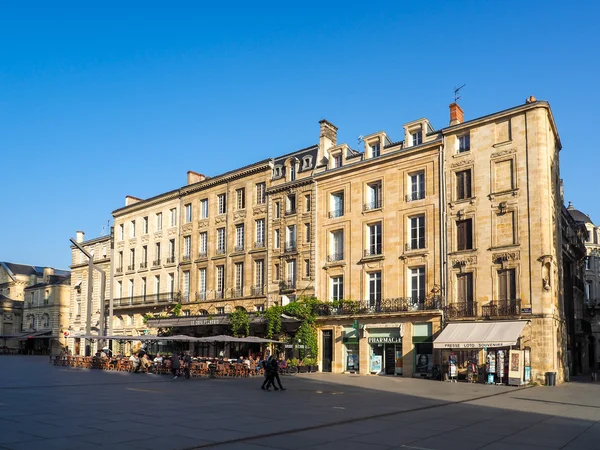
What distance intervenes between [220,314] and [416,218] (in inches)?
609

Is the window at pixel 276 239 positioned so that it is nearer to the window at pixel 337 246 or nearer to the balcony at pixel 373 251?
the window at pixel 337 246

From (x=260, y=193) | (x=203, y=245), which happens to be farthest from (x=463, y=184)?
(x=203, y=245)

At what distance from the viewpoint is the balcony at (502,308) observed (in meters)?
29.8

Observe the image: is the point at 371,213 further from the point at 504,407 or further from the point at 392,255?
the point at 504,407

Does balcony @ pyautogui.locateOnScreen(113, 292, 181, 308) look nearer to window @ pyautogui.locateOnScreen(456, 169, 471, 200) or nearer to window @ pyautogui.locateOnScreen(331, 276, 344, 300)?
window @ pyautogui.locateOnScreen(331, 276, 344, 300)

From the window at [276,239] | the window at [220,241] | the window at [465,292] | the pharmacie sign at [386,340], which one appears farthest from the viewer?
the window at [220,241]

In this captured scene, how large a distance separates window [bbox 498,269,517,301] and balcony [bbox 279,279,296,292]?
533 inches

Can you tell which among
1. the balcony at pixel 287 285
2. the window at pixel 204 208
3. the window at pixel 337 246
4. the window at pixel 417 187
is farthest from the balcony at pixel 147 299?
the window at pixel 417 187

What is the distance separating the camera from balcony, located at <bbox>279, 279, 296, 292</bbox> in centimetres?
3987

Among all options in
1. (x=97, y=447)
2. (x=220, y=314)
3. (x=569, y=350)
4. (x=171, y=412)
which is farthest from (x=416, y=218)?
(x=97, y=447)

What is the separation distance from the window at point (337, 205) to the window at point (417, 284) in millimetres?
6489

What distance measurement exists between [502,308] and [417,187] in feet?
27.9

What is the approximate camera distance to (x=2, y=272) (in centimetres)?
9419

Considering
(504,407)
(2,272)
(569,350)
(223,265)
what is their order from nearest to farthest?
(504,407) < (569,350) < (223,265) < (2,272)
